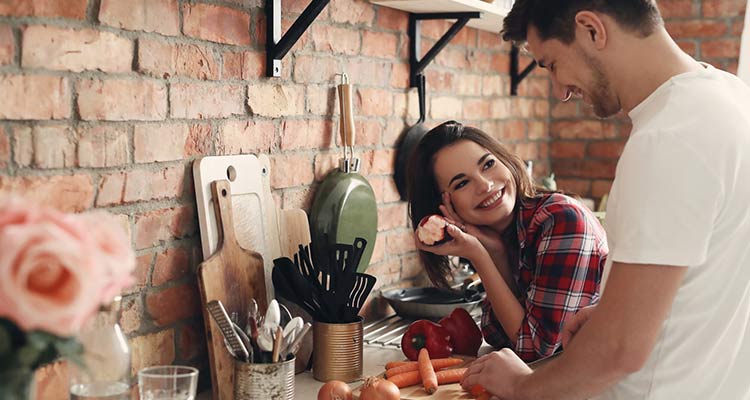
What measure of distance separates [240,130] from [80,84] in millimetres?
445

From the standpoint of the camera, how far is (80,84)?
1423 mm

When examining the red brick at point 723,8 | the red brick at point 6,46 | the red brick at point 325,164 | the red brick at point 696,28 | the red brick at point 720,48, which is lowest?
the red brick at point 325,164

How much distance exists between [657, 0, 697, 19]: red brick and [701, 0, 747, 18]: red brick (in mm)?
44

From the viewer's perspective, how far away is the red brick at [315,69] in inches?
78.6

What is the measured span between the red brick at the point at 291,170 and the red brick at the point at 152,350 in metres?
0.43

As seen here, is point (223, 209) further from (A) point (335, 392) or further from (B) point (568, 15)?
(B) point (568, 15)

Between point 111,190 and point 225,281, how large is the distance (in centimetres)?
30

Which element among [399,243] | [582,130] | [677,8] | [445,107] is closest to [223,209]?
[399,243]

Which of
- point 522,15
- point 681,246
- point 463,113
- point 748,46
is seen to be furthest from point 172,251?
point 748,46

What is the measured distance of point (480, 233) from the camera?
6.91 ft

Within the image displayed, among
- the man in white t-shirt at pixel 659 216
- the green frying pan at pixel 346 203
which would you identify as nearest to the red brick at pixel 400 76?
the green frying pan at pixel 346 203

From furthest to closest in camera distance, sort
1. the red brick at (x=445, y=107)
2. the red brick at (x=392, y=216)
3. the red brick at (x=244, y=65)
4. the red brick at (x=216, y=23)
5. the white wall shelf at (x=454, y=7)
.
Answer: the red brick at (x=445, y=107), the red brick at (x=392, y=216), the white wall shelf at (x=454, y=7), the red brick at (x=244, y=65), the red brick at (x=216, y=23)

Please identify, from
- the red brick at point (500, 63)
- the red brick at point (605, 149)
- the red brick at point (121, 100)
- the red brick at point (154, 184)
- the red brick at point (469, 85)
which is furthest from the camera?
the red brick at point (605, 149)

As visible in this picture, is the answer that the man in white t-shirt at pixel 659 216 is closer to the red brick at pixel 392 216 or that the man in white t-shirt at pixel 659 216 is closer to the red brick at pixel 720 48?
the red brick at pixel 392 216
